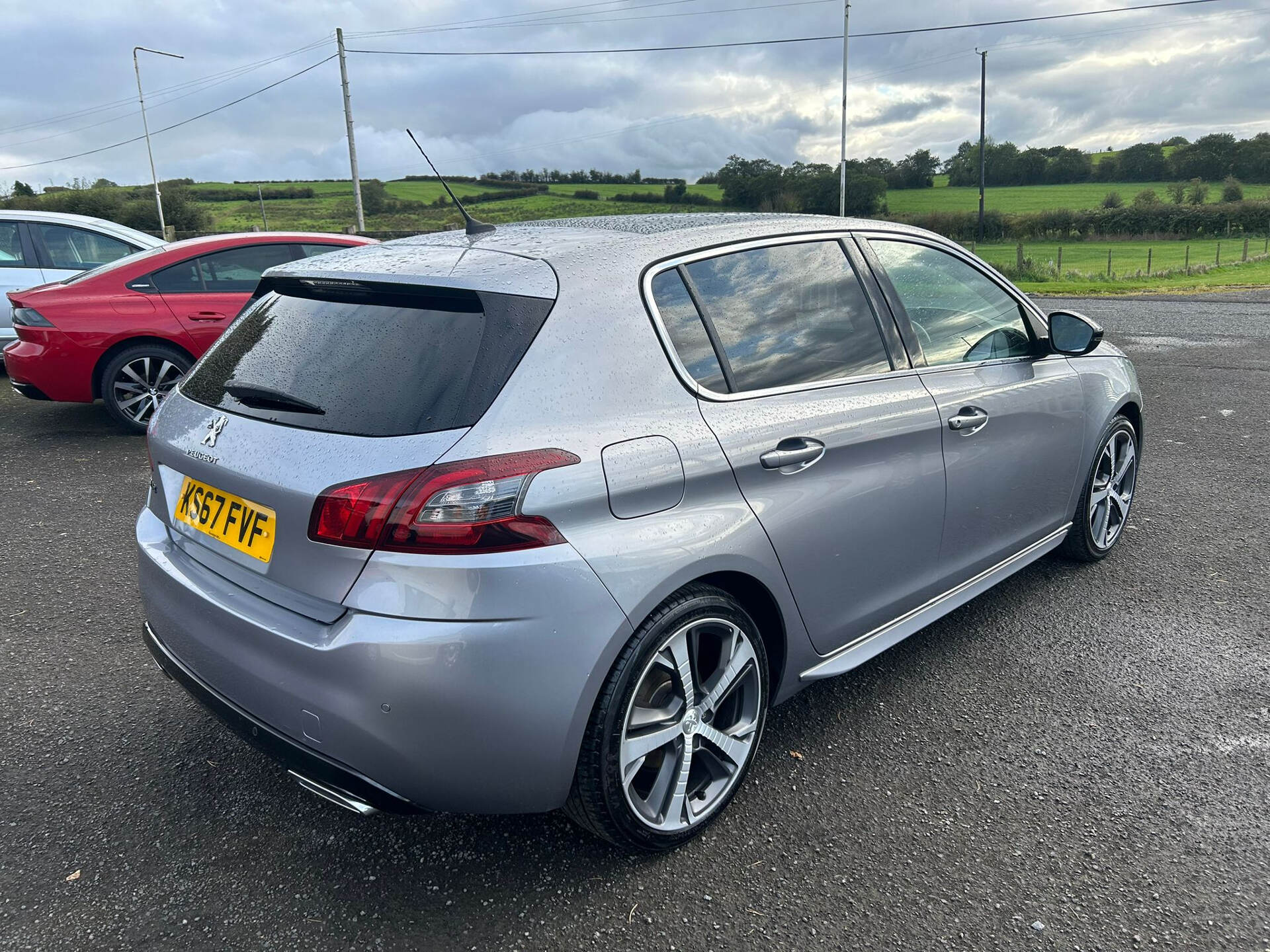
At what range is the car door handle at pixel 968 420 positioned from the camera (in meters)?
3.17

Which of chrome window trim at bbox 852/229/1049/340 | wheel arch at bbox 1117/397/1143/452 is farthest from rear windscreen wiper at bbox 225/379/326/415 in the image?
wheel arch at bbox 1117/397/1143/452

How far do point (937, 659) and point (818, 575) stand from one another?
114 cm

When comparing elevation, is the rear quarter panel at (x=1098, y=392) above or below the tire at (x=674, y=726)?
above

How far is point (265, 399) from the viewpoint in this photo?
2.39 meters

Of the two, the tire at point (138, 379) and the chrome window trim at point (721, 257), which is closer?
the chrome window trim at point (721, 257)

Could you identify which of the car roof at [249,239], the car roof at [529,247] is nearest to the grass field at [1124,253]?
the car roof at [249,239]

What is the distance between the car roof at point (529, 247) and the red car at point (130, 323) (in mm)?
4817

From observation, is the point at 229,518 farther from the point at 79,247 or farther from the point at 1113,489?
the point at 79,247

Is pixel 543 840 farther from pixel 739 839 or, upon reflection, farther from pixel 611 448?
pixel 611 448

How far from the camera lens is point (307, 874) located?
238 centimetres

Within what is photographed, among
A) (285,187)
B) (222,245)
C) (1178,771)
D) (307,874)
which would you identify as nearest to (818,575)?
(1178,771)

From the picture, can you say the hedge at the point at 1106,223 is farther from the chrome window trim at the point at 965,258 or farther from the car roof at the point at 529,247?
the car roof at the point at 529,247

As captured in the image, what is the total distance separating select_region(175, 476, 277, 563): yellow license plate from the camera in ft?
7.29

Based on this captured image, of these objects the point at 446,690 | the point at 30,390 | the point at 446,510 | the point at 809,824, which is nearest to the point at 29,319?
the point at 30,390
